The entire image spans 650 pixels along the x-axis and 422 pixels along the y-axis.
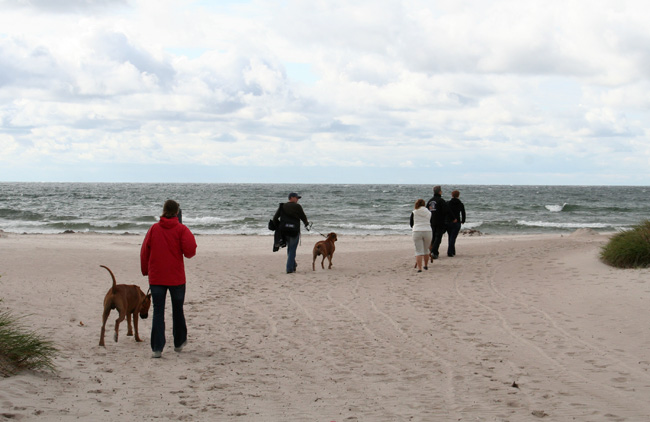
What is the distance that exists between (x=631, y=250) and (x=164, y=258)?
367 inches

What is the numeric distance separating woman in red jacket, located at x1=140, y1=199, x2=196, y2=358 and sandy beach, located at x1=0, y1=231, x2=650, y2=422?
1.51ft

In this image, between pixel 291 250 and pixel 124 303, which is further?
pixel 291 250

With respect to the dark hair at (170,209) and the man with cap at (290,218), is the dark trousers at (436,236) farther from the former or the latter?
the dark hair at (170,209)

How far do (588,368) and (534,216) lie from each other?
1410 inches

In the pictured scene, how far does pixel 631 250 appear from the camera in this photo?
11133 millimetres

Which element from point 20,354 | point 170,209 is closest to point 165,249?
point 170,209

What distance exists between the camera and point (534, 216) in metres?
39.2

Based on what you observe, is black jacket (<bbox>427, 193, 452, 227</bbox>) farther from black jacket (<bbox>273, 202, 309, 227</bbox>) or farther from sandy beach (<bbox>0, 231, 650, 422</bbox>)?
black jacket (<bbox>273, 202, 309, 227</bbox>)

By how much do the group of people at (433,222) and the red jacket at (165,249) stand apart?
6636mm

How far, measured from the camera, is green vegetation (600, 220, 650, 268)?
1099 centimetres

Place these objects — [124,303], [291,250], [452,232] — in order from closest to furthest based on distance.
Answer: [124,303]
[291,250]
[452,232]

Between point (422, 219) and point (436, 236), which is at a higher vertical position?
point (422, 219)

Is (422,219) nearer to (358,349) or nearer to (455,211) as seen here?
(455,211)

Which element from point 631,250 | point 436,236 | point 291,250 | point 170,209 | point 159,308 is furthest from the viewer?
point 436,236
